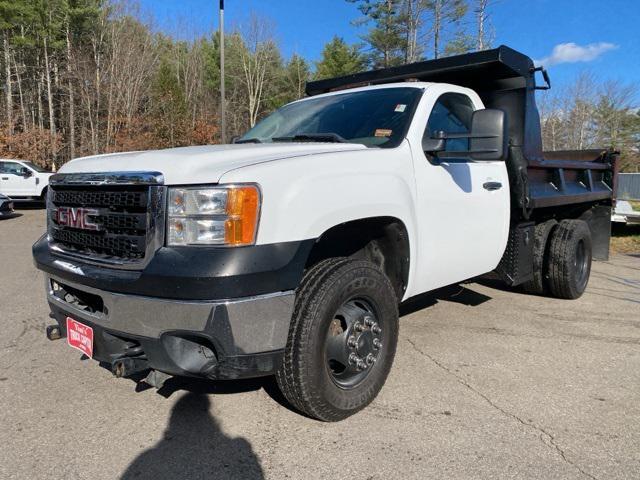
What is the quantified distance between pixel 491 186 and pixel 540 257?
171 centimetres

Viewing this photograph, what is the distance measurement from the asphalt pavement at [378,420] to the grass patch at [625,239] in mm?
7074

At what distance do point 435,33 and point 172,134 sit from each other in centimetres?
1743

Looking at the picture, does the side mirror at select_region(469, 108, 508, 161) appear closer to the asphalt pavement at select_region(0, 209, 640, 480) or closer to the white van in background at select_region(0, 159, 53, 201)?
the asphalt pavement at select_region(0, 209, 640, 480)

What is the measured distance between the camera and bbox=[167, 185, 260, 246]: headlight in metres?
2.22

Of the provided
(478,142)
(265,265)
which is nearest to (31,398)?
(265,265)

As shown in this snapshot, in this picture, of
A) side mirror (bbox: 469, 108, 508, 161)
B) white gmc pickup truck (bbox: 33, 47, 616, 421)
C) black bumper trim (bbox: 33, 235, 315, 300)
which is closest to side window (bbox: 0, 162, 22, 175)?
white gmc pickup truck (bbox: 33, 47, 616, 421)

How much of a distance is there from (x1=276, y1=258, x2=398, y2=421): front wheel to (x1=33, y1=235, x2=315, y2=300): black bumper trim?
23cm

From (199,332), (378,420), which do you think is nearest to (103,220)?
(199,332)

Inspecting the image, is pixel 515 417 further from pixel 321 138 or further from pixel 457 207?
pixel 321 138

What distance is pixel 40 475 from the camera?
2350 millimetres

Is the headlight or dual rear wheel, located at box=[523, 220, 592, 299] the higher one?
the headlight

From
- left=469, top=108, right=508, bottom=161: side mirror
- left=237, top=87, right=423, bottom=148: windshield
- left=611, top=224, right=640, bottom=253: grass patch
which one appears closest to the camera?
left=469, top=108, right=508, bottom=161: side mirror

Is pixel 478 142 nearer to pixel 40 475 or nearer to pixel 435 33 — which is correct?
pixel 40 475

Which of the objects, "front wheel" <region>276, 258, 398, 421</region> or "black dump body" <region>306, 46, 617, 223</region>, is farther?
"black dump body" <region>306, 46, 617, 223</region>
